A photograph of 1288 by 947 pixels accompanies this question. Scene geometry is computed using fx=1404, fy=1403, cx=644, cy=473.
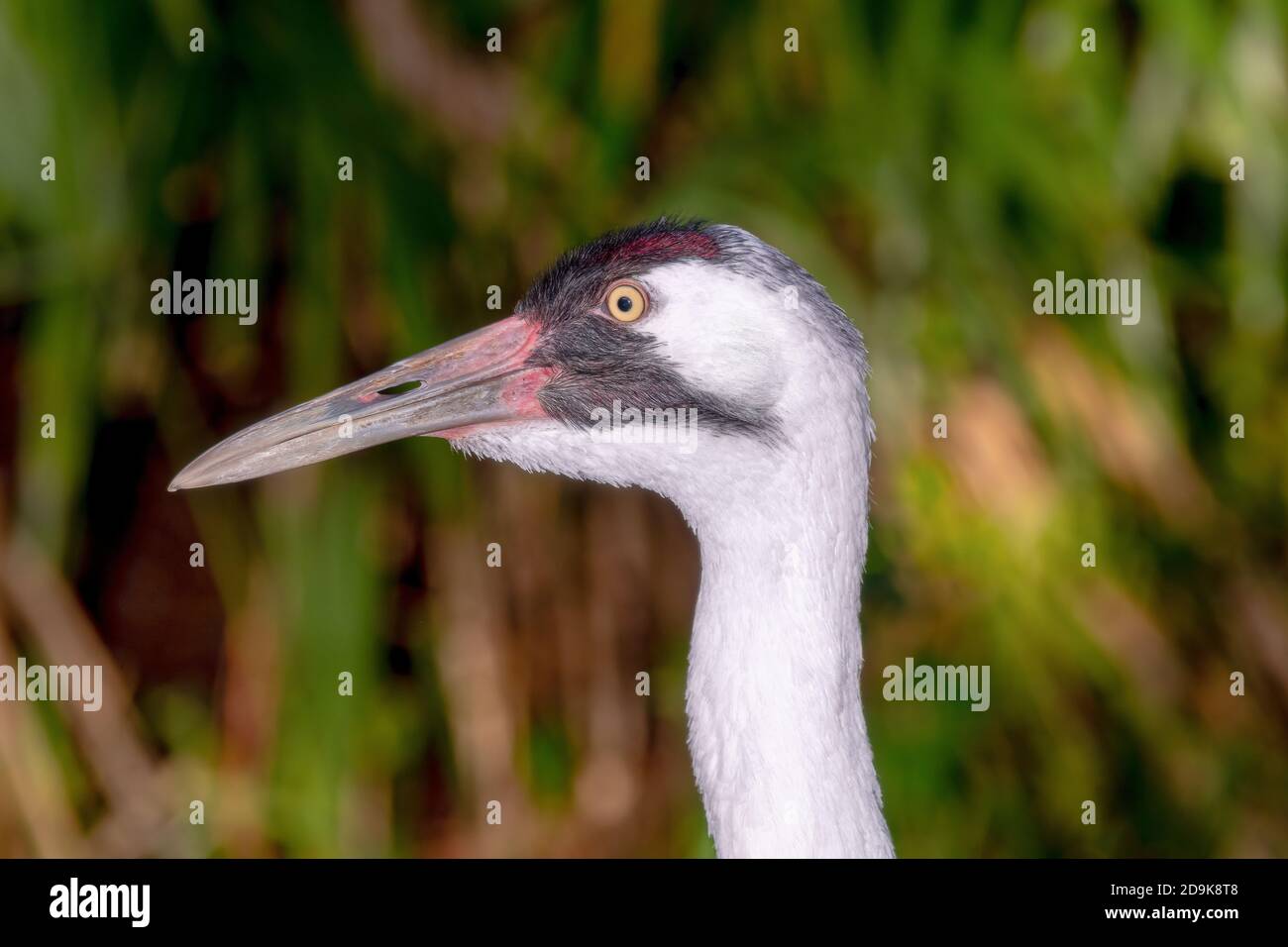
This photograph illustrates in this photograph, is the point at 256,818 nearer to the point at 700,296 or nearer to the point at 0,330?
the point at 0,330

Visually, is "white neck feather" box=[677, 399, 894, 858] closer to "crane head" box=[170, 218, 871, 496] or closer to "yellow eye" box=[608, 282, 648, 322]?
"crane head" box=[170, 218, 871, 496]

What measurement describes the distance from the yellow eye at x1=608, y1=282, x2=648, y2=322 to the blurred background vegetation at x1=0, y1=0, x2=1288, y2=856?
1.35 meters

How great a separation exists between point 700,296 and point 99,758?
8.67 feet

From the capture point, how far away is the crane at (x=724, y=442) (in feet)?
5.78

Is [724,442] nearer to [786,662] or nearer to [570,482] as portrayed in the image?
[786,662]

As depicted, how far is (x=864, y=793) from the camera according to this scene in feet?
5.83

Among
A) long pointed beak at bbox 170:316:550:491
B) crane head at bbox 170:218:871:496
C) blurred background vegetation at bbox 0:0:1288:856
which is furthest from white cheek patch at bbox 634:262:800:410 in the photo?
blurred background vegetation at bbox 0:0:1288:856

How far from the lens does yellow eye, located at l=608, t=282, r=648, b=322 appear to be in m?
1.93

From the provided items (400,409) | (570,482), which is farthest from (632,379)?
(570,482)

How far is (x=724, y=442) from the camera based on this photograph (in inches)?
73.4

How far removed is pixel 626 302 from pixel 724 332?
16cm

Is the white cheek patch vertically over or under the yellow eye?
under

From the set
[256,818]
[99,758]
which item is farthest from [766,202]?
[99,758]
